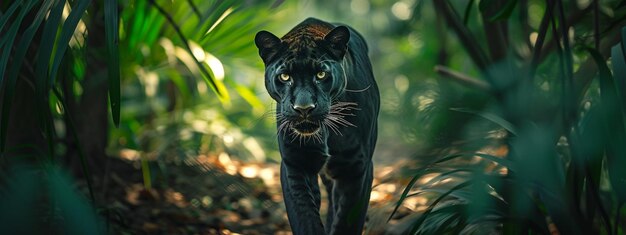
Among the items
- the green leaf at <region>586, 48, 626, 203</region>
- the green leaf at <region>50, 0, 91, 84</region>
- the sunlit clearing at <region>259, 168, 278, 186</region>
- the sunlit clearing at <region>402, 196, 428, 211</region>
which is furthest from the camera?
the sunlit clearing at <region>259, 168, 278, 186</region>

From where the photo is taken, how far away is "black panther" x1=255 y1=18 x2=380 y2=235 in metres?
1.99

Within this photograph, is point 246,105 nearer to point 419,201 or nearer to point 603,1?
point 419,201

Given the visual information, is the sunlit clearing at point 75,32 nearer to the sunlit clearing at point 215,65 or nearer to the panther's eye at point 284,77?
the sunlit clearing at point 215,65

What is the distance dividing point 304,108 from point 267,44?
224 mm

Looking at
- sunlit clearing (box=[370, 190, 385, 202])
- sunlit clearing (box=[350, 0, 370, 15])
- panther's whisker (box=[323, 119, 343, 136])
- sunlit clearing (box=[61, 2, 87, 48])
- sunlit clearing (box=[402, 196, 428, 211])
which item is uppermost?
sunlit clearing (box=[350, 0, 370, 15])

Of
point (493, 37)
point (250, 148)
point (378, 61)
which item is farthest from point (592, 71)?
point (378, 61)

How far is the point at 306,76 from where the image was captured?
6.54 feet

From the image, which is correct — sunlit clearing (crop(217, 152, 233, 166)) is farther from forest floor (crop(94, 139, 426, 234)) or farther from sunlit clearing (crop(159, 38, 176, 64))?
sunlit clearing (crop(159, 38, 176, 64))

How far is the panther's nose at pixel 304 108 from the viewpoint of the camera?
1916mm

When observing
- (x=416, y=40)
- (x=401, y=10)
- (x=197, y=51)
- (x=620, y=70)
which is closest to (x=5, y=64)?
(x=620, y=70)

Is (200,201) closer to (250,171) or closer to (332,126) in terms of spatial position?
(250,171)

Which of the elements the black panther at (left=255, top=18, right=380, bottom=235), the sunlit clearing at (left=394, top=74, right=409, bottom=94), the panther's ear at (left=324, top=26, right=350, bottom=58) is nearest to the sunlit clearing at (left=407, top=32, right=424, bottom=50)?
the sunlit clearing at (left=394, top=74, right=409, bottom=94)

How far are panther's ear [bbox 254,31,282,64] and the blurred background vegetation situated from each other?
107mm

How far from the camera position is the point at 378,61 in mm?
7914
